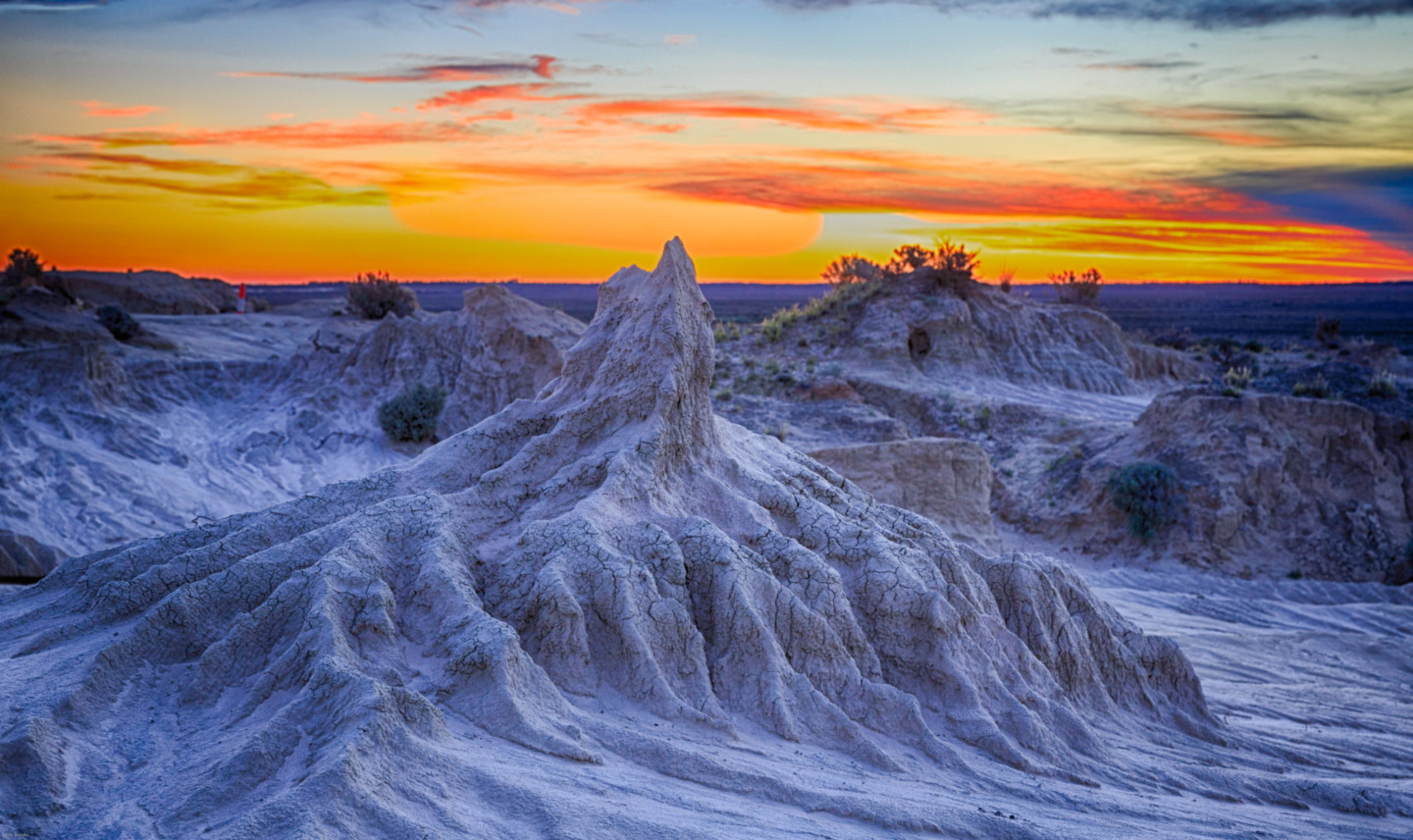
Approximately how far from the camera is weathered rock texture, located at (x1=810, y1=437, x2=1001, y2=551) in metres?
13.2

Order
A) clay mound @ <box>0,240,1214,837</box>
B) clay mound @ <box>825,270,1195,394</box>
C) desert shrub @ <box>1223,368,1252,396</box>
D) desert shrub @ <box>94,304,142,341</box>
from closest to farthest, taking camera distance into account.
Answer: clay mound @ <box>0,240,1214,837</box>
desert shrub @ <box>1223,368,1252,396</box>
desert shrub @ <box>94,304,142,341</box>
clay mound @ <box>825,270,1195,394</box>

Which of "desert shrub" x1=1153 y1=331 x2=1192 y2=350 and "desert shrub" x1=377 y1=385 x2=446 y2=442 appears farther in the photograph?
"desert shrub" x1=1153 y1=331 x2=1192 y2=350

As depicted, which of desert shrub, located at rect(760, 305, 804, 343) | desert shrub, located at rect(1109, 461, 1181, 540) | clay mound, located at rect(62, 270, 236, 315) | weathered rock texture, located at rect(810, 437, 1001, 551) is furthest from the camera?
clay mound, located at rect(62, 270, 236, 315)

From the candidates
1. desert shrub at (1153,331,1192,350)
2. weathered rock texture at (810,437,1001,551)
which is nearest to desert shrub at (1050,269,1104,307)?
desert shrub at (1153,331,1192,350)

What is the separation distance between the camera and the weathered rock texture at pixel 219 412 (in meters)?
15.0

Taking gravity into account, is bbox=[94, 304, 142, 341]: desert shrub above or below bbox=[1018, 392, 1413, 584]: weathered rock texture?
above

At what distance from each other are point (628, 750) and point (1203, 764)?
11.8 feet

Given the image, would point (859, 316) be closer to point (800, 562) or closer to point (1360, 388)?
point (1360, 388)

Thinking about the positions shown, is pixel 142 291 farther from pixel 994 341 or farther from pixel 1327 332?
pixel 1327 332

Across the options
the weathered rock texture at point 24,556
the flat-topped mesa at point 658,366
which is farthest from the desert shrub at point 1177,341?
the weathered rock texture at point 24,556

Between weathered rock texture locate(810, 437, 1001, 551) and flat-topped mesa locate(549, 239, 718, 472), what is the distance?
21.0ft

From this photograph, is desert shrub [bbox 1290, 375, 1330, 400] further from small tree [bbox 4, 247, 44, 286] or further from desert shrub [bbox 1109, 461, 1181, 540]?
small tree [bbox 4, 247, 44, 286]

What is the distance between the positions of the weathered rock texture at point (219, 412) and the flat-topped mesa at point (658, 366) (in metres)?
9.94

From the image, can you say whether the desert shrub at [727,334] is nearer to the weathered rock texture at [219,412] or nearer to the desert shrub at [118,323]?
the weathered rock texture at [219,412]
